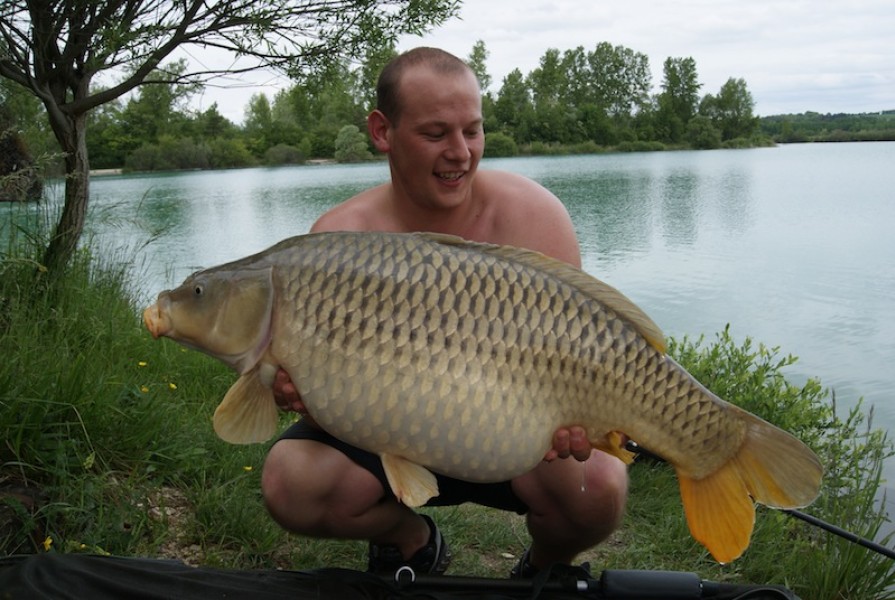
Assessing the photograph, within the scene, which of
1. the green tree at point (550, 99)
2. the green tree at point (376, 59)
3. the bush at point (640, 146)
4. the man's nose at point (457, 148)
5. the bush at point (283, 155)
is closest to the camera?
the man's nose at point (457, 148)

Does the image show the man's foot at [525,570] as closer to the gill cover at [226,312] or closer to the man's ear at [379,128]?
the gill cover at [226,312]

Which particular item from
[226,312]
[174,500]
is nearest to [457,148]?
[226,312]

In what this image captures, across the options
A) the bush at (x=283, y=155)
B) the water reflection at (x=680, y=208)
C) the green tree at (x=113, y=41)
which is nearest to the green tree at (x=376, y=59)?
the green tree at (x=113, y=41)

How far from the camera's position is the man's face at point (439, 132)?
160 centimetres

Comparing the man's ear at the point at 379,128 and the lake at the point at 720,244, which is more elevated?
the man's ear at the point at 379,128

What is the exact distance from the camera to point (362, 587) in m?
1.33

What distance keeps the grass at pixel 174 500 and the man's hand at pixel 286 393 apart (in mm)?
570

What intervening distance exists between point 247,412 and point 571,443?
0.51m

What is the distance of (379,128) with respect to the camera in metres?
1.73

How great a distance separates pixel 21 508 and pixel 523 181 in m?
1.20

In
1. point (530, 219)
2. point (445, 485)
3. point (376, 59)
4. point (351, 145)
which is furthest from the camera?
point (351, 145)

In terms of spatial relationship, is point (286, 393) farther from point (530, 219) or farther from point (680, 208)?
point (680, 208)

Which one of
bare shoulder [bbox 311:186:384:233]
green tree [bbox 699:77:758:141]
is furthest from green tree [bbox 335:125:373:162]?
bare shoulder [bbox 311:186:384:233]

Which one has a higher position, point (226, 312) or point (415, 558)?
point (226, 312)
